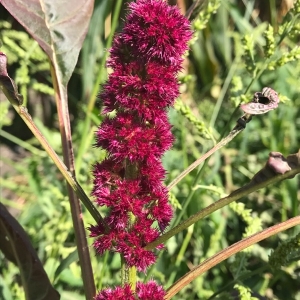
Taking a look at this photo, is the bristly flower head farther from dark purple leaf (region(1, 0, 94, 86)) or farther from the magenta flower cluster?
dark purple leaf (region(1, 0, 94, 86))

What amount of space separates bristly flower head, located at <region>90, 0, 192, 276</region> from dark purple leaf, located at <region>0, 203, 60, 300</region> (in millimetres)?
273

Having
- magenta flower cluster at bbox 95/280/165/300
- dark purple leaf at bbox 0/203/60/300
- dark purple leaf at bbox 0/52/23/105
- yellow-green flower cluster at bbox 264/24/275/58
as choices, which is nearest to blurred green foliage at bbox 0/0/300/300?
yellow-green flower cluster at bbox 264/24/275/58

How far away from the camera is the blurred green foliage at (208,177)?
4.25 ft

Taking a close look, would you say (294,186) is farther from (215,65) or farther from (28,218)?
(215,65)

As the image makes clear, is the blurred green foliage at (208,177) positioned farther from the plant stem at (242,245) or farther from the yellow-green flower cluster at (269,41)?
the plant stem at (242,245)

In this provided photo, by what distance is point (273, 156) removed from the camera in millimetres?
851

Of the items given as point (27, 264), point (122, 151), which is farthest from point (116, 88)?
point (27, 264)

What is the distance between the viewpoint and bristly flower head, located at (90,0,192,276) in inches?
33.8

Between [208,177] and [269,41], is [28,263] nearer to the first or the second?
[269,41]

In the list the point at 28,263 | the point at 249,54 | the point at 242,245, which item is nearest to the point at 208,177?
the point at 249,54

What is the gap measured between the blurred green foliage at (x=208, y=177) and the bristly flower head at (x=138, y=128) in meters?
0.31

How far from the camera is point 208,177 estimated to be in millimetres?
1868

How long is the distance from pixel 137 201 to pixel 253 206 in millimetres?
1368

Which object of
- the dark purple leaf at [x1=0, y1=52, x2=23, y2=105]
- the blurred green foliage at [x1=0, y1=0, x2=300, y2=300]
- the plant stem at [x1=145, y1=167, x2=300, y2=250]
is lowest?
the blurred green foliage at [x1=0, y1=0, x2=300, y2=300]
